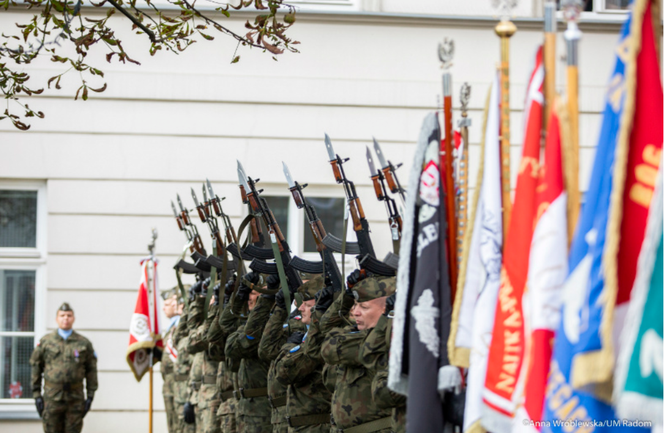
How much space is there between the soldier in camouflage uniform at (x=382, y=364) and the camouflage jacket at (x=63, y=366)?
5.65m

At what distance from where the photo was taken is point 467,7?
10055mm

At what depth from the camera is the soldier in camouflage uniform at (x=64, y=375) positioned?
956 centimetres

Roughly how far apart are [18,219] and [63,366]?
1813 mm

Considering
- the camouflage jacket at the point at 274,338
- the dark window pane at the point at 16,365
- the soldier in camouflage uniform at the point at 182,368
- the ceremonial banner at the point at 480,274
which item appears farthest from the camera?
the dark window pane at the point at 16,365

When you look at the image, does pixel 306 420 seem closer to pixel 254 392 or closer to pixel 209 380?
pixel 254 392

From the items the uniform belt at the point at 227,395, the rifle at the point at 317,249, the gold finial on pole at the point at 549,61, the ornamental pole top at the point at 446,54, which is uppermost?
the ornamental pole top at the point at 446,54

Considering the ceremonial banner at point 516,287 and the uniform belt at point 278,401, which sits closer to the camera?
the ceremonial banner at point 516,287

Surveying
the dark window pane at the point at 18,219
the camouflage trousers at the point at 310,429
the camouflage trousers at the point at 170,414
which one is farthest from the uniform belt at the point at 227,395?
the dark window pane at the point at 18,219

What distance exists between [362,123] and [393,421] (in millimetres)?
5715

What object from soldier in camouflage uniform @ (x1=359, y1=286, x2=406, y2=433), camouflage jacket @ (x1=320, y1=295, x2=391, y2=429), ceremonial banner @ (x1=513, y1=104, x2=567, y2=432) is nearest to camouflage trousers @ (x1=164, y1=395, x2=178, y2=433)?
camouflage jacket @ (x1=320, y1=295, x2=391, y2=429)

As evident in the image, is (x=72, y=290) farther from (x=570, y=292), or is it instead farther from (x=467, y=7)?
(x=570, y=292)

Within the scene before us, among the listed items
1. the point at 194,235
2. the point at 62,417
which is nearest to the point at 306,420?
the point at 194,235

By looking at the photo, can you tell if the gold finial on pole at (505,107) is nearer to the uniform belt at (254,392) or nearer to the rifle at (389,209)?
the rifle at (389,209)

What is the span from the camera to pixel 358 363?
16.1 feet
